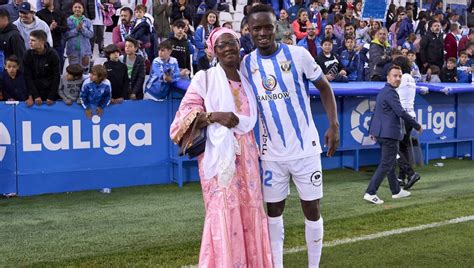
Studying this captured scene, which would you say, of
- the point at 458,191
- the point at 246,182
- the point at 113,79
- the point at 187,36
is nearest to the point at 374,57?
the point at 187,36

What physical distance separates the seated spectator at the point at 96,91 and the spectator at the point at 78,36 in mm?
3041

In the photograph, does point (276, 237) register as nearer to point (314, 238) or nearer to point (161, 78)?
point (314, 238)

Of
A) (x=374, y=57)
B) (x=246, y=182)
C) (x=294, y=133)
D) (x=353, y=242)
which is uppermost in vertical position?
(x=374, y=57)

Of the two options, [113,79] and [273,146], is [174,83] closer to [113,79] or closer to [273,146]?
[113,79]

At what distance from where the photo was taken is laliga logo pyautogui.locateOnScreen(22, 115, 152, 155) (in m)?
9.13

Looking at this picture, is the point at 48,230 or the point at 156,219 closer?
the point at 48,230

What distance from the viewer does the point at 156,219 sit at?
25.6ft

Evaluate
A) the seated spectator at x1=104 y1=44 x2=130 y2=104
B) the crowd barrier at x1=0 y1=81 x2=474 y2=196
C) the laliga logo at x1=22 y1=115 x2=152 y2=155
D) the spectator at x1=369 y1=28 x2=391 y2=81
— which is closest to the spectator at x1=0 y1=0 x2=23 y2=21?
the seated spectator at x1=104 y1=44 x2=130 y2=104

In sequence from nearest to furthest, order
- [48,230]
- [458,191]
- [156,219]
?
[48,230]
[156,219]
[458,191]

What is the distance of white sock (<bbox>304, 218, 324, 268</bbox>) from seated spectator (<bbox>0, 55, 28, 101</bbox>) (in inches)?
215

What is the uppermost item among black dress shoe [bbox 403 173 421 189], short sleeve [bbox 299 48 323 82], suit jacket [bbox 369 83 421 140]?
short sleeve [bbox 299 48 323 82]

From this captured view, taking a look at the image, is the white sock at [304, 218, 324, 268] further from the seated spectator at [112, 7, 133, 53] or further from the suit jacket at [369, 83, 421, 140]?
the seated spectator at [112, 7, 133, 53]

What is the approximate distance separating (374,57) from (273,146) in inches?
367

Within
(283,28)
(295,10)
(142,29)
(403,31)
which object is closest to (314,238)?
(142,29)
